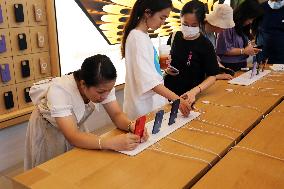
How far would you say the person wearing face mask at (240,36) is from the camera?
2.65 meters

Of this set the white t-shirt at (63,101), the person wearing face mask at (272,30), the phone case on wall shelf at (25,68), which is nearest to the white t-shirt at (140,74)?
the white t-shirt at (63,101)

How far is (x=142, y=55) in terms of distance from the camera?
1.70 m

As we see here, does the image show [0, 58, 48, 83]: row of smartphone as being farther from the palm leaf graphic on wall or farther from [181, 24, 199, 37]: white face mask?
[181, 24, 199, 37]: white face mask

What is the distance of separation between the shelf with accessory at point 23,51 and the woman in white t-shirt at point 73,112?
2.91 feet

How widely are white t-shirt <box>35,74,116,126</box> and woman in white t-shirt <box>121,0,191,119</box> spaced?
38cm

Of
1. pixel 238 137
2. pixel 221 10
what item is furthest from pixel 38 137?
pixel 221 10

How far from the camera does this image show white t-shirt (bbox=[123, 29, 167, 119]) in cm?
170

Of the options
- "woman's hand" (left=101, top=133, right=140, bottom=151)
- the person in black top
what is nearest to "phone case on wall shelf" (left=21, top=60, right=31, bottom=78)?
the person in black top

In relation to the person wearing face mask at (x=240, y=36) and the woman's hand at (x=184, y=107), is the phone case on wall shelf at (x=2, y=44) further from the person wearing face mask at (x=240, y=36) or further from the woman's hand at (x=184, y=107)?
the person wearing face mask at (x=240, y=36)

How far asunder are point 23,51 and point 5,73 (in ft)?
0.72

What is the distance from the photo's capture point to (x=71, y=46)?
9.18 ft

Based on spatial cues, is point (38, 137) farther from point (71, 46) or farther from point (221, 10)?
point (221, 10)

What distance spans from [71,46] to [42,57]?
38 cm

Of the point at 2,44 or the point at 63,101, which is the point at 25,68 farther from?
the point at 63,101
